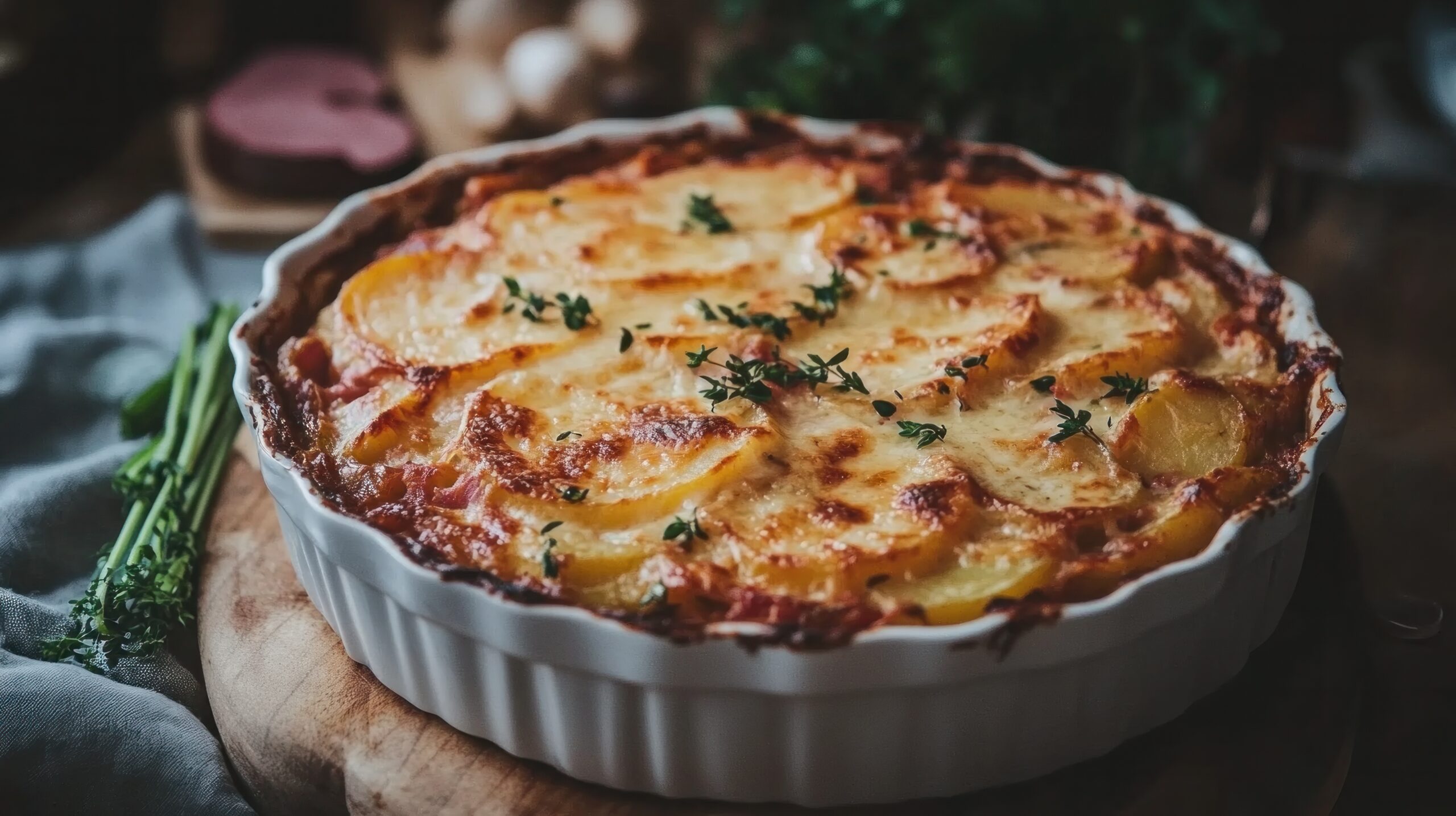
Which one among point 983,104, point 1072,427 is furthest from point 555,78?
point 1072,427

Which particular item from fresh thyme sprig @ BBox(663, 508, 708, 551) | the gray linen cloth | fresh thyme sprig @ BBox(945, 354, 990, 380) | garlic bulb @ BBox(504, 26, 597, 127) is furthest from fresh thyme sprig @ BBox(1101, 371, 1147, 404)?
garlic bulb @ BBox(504, 26, 597, 127)

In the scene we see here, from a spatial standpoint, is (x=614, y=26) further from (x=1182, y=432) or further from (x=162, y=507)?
(x=1182, y=432)

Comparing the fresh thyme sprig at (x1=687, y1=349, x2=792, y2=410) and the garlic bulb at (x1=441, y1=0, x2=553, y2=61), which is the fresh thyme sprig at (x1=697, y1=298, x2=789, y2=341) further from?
the garlic bulb at (x1=441, y1=0, x2=553, y2=61)

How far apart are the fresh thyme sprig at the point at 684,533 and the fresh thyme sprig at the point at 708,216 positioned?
3.67 feet

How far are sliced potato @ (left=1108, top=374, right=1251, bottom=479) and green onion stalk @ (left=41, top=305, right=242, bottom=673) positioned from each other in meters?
1.84

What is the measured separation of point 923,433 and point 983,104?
1.96 m

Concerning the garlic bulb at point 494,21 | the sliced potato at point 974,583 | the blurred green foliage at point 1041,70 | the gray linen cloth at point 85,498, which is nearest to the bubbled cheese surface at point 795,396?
the sliced potato at point 974,583

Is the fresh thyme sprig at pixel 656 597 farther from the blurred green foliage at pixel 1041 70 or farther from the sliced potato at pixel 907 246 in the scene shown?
the blurred green foliage at pixel 1041 70

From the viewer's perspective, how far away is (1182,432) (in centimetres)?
249

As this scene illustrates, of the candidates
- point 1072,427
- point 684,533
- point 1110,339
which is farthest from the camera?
point 1110,339

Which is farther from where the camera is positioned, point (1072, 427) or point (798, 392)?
point (798, 392)

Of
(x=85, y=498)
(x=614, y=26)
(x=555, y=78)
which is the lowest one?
(x=85, y=498)

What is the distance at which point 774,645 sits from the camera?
1.97m

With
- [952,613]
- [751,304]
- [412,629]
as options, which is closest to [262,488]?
[412,629]
